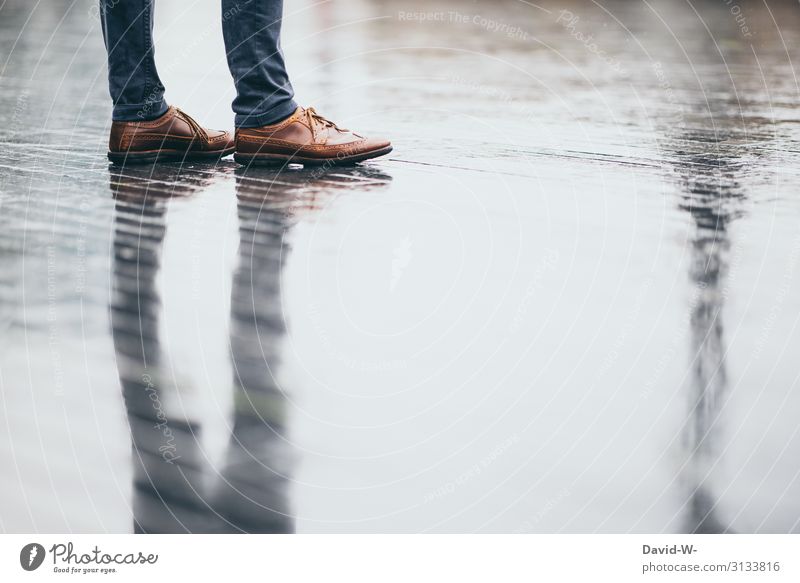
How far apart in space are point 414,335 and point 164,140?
2.47 feet

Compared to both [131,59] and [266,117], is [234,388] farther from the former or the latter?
→ [131,59]

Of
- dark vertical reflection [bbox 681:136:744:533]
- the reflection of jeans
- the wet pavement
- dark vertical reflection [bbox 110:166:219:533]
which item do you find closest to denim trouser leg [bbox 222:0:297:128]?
the reflection of jeans

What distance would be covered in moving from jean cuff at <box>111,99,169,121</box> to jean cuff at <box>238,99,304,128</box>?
0.46 feet

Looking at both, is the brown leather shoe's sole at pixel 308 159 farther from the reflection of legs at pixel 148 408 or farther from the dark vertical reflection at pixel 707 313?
the dark vertical reflection at pixel 707 313

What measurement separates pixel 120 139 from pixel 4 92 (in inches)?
30.8

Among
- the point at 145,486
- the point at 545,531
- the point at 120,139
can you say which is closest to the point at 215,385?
the point at 145,486

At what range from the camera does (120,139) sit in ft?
5.08

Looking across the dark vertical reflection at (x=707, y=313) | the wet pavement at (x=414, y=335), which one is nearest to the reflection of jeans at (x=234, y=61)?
the wet pavement at (x=414, y=335)

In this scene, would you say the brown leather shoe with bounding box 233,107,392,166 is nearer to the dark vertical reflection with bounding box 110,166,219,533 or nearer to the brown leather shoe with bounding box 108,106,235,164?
the brown leather shoe with bounding box 108,106,235,164

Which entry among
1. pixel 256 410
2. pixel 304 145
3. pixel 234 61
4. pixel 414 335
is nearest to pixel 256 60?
pixel 234 61

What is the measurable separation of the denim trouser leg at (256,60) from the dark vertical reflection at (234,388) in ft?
0.65

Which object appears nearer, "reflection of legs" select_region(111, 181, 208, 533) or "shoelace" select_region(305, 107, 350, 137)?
"reflection of legs" select_region(111, 181, 208, 533)

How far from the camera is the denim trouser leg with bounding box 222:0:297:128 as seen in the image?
4.90ft

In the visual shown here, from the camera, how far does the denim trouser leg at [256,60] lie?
4.90 ft
